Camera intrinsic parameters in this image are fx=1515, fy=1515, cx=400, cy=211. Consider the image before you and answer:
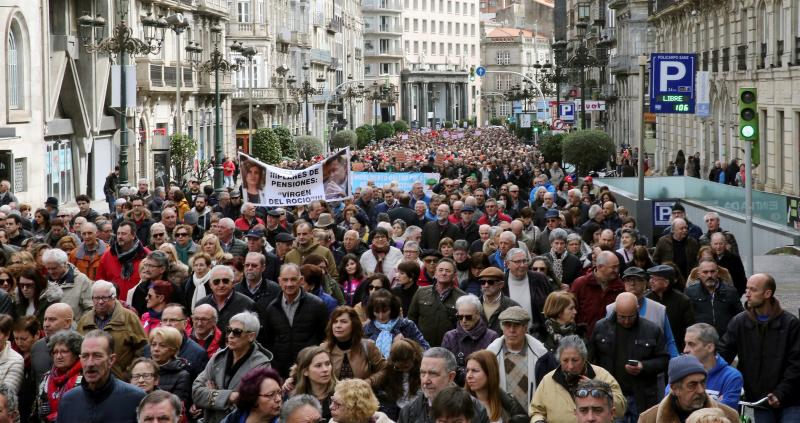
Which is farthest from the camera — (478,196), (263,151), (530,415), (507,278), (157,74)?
(263,151)

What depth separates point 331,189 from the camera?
20641mm

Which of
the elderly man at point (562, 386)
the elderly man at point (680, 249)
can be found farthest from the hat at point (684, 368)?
the elderly man at point (680, 249)

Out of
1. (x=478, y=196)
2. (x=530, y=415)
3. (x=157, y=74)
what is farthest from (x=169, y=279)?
(x=157, y=74)

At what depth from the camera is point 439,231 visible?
19.1 metres

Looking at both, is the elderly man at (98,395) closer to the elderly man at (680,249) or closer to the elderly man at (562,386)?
the elderly man at (562,386)

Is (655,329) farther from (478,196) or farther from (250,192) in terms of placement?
(478,196)

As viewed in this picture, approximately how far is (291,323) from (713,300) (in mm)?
3409

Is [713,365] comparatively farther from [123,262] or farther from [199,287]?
[123,262]

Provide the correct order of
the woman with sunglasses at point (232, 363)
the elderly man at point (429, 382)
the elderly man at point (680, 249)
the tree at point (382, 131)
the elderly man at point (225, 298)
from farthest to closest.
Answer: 1. the tree at point (382, 131)
2. the elderly man at point (680, 249)
3. the elderly man at point (225, 298)
4. the woman with sunglasses at point (232, 363)
5. the elderly man at point (429, 382)

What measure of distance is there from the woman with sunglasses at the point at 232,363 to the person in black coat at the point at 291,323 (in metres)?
1.83

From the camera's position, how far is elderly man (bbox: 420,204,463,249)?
18.9m

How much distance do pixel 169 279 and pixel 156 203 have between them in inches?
440

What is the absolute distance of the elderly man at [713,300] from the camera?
11961 millimetres

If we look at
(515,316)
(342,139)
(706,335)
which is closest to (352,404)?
(515,316)
